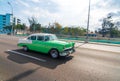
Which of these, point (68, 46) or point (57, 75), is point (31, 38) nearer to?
point (68, 46)

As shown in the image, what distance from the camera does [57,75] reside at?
211 inches

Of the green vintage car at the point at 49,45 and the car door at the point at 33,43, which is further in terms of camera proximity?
the car door at the point at 33,43

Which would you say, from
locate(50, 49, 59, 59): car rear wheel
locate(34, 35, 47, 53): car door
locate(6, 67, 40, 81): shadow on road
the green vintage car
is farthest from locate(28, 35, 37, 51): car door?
locate(6, 67, 40, 81): shadow on road

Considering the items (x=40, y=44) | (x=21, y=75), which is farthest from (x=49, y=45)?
(x=21, y=75)

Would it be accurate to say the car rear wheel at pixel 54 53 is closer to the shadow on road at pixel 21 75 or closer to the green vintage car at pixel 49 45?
the green vintage car at pixel 49 45

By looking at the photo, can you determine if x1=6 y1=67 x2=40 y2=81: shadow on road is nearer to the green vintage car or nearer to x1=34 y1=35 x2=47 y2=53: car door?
the green vintage car

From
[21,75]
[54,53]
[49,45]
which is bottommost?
[21,75]

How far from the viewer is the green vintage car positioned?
8.02 meters

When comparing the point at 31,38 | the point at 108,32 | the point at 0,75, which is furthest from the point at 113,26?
the point at 0,75

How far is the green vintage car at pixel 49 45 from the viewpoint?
8.02 meters

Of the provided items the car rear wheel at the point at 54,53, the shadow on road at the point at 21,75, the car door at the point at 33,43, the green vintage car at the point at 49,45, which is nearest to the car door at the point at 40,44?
the green vintage car at the point at 49,45

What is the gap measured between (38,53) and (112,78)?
595 centimetres

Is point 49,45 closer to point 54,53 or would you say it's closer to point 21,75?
point 54,53

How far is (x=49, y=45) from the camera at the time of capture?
332 inches
